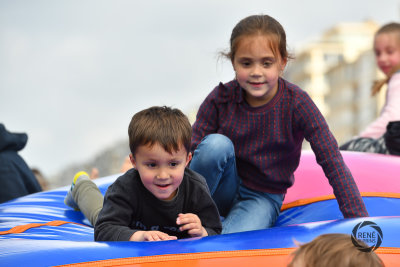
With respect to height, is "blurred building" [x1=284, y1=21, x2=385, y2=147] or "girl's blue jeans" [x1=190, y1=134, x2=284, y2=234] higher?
"girl's blue jeans" [x1=190, y1=134, x2=284, y2=234]

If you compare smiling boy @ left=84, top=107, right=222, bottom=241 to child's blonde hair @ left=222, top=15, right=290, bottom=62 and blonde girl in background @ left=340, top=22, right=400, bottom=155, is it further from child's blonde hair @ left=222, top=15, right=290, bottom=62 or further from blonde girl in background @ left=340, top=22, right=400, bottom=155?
blonde girl in background @ left=340, top=22, right=400, bottom=155

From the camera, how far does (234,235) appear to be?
1536 millimetres

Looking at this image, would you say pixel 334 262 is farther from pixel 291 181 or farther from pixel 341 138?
pixel 341 138

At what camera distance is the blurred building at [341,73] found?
34.8 meters

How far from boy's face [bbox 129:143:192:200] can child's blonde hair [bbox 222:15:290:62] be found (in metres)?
0.52

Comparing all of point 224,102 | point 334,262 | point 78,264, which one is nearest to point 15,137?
point 224,102

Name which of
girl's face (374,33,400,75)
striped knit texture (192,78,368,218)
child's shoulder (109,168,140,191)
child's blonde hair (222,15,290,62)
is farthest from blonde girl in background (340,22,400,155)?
child's shoulder (109,168,140,191)

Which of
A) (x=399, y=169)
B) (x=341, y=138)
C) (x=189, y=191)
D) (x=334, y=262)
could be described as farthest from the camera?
(x=341, y=138)

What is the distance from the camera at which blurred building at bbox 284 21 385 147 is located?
34.8 metres

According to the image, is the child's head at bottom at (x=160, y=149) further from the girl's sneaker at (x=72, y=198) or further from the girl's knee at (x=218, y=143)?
the girl's sneaker at (x=72, y=198)

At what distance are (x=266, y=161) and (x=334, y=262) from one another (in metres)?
1.03

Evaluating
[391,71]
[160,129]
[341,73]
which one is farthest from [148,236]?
[341,73]

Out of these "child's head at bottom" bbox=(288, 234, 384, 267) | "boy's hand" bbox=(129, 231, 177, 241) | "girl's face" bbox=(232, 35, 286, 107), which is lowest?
"boy's hand" bbox=(129, 231, 177, 241)

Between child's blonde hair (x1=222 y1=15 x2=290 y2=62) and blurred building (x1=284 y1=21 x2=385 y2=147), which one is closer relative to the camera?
child's blonde hair (x1=222 y1=15 x2=290 y2=62)
